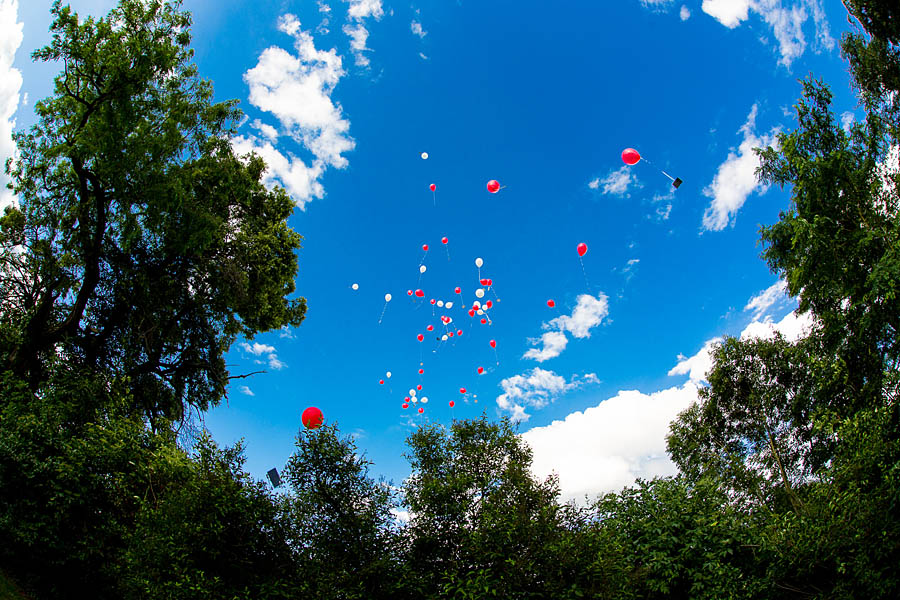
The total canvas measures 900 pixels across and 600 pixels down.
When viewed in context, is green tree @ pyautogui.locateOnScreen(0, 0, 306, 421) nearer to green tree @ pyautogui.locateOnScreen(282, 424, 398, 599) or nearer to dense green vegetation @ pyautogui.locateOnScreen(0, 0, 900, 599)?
dense green vegetation @ pyautogui.locateOnScreen(0, 0, 900, 599)

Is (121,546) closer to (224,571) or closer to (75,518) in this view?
(75,518)

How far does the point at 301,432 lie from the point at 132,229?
10467 millimetres

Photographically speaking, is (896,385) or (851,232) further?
(851,232)

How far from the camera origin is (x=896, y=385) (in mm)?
10336

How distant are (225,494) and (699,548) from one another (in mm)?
11374

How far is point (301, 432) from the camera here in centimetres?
975

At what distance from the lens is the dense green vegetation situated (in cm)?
871

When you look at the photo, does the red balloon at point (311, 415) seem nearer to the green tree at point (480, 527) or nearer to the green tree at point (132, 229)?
the green tree at point (480, 527)

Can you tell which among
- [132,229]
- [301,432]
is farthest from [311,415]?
[132,229]

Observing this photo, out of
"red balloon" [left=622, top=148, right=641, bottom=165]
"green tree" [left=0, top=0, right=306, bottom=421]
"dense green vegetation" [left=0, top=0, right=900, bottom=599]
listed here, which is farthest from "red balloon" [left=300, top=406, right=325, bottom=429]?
"red balloon" [left=622, top=148, right=641, bottom=165]

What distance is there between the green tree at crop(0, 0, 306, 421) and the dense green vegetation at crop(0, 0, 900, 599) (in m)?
0.08

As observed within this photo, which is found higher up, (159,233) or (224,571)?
(159,233)

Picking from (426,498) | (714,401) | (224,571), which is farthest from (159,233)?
(714,401)

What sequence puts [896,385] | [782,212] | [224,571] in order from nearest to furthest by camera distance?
[224,571]
[896,385]
[782,212]
